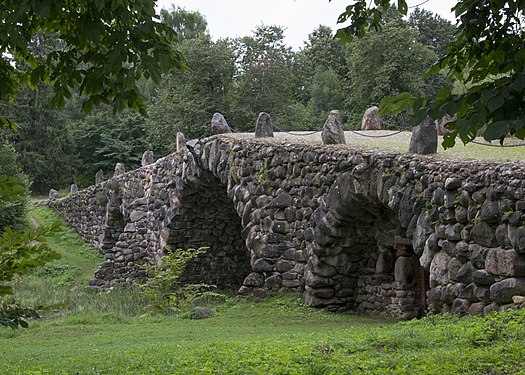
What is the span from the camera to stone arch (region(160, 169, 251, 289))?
65.9 ft

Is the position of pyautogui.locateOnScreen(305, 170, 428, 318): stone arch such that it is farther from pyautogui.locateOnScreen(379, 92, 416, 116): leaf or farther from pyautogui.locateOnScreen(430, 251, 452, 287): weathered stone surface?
pyautogui.locateOnScreen(379, 92, 416, 116): leaf

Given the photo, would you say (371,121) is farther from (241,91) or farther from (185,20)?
(185,20)

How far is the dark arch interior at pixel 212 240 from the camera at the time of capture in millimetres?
20125

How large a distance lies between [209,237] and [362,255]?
25.4ft

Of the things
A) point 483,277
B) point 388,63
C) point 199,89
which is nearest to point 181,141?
point 483,277

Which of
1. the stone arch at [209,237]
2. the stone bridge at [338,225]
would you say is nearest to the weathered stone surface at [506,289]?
the stone bridge at [338,225]

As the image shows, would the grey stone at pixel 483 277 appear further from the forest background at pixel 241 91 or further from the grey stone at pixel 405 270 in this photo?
the forest background at pixel 241 91

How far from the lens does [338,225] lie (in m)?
12.9

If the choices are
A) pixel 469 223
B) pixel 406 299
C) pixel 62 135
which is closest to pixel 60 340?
pixel 406 299

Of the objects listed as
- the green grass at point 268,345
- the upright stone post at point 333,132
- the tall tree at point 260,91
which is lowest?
the green grass at point 268,345

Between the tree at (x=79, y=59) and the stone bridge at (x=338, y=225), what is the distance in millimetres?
5016

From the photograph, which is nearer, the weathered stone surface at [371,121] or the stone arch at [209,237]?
the weathered stone surface at [371,121]

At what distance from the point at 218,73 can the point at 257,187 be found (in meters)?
18.0

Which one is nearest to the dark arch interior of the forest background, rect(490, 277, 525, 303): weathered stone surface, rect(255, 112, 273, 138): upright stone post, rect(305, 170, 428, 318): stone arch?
rect(255, 112, 273, 138): upright stone post
